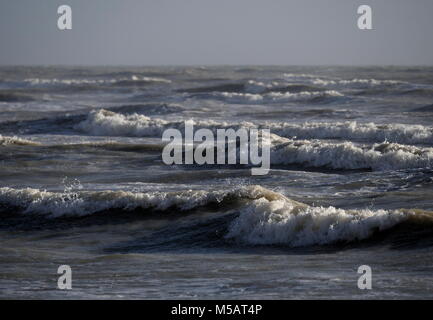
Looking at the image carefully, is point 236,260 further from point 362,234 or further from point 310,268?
point 362,234

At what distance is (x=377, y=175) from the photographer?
19828 mm

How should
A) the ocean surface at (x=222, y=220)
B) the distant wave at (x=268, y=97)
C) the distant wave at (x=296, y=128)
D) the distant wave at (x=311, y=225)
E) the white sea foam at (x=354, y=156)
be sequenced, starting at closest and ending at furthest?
the ocean surface at (x=222, y=220) < the distant wave at (x=311, y=225) < the white sea foam at (x=354, y=156) < the distant wave at (x=296, y=128) < the distant wave at (x=268, y=97)

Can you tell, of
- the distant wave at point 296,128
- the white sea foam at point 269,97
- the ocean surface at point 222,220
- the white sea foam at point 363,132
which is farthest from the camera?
the white sea foam at point 269,97

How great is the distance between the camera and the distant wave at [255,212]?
13.1 metres

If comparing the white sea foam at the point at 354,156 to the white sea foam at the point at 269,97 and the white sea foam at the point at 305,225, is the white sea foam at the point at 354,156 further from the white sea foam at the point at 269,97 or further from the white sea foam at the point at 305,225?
the white sea foam at the point at 269,97

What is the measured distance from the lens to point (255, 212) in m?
14.3

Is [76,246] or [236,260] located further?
[76,246]

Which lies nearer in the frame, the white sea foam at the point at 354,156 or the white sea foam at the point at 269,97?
the white sea foam at the point at 354,156

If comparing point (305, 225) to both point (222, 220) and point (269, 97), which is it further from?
point (269, 97)

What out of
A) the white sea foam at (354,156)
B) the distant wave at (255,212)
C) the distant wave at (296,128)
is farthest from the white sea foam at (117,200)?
the distant wave at (296,128)

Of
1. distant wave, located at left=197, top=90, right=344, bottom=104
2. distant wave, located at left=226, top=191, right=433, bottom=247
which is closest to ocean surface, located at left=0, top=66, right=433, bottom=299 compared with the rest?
distant wave, located at left=226, top=191, right=433, bottom=247
